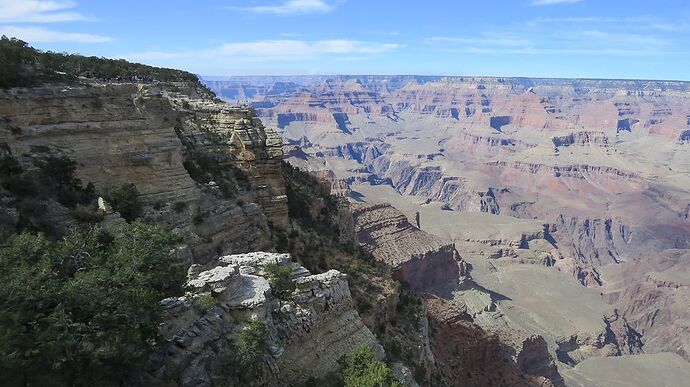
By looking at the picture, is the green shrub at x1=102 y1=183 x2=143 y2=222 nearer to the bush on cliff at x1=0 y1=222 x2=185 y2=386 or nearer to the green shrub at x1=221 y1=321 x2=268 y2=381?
the bush on cliff at x1=0 y1=222 x2=185 y2=386

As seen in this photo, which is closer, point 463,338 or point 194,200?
point 194,200

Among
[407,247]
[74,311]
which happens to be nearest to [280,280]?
[74,311]

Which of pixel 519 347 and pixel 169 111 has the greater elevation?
pixel 169 111

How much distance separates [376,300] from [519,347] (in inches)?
1478

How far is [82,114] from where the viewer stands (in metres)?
24.1

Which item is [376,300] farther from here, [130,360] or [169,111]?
[130,360]

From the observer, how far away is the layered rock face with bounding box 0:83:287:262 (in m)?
22.9

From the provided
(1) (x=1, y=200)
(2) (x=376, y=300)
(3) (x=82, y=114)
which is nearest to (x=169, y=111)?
(3) (x=82, y=114)

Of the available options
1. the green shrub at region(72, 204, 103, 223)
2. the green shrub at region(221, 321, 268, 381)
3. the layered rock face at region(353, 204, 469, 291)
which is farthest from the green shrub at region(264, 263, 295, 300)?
the layered rock face at region(353, 204, 469, 291)

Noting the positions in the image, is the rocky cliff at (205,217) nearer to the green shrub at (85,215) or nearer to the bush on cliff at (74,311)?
the green shrub at (85,215)

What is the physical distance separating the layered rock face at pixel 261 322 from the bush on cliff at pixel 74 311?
3.40 ft

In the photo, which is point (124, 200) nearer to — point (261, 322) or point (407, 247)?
point (261, 322)

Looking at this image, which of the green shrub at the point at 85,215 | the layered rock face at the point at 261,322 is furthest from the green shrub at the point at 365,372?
the green shrub at the point at 85,215

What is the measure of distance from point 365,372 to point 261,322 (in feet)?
13.6
